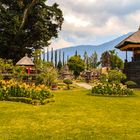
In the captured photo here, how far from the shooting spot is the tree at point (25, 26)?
167 ft

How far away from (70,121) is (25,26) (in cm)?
4193

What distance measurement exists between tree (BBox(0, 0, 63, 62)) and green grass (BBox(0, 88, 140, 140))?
3231 cm

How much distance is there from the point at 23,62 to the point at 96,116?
26.2 m

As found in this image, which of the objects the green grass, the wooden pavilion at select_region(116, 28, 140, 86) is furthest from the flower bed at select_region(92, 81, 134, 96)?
the wooden pavilion at select_region(116, 28, 140, 86)

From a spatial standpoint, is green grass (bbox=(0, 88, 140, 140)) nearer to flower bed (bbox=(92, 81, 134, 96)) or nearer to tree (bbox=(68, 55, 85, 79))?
flower bed (bbox=(92, 81, 134, 96))

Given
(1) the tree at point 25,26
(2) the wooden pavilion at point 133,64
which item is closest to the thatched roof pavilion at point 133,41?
(2) the wooden pavilion at point 133,64

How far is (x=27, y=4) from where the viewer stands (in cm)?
5356

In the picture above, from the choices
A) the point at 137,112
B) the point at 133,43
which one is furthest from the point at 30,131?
the point at 133,43

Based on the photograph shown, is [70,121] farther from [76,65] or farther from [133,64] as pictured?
[76,65]

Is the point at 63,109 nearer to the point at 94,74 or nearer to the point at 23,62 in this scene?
the point at 23,62

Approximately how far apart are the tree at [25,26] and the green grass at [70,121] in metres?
32.3

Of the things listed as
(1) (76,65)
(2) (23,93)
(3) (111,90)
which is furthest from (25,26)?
(2) (23,93)

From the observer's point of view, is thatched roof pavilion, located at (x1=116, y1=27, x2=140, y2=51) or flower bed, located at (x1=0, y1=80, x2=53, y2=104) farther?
thatched roof pavilion, located at (x1=116, y1=27, x2=140, y2=51)

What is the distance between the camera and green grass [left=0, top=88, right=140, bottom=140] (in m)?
12.1
